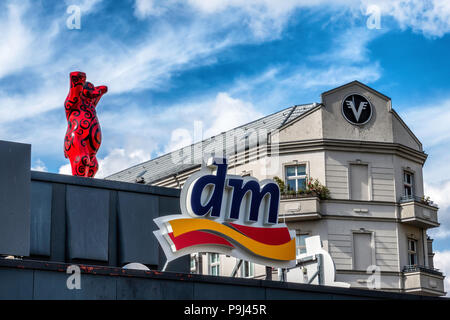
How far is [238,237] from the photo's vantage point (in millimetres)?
23078

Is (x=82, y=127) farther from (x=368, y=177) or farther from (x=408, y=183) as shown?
(x=408, y=183)

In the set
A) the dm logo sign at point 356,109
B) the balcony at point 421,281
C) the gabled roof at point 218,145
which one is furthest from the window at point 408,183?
the gabled roof at point 218,145

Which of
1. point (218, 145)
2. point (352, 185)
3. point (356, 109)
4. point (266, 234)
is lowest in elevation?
point (266, 234)

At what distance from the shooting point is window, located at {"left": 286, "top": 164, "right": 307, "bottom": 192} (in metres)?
45.2

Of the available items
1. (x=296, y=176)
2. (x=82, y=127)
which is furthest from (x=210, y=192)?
(x=296, y=176)

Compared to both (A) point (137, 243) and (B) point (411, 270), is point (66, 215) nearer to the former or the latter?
(A) point (137, 243)

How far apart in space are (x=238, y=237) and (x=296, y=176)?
73.8ft

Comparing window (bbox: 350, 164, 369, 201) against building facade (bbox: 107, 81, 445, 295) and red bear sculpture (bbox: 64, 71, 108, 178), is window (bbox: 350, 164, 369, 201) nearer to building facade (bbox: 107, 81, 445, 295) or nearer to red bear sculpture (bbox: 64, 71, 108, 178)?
building facade (bbox: 107, 81, 445, 295)

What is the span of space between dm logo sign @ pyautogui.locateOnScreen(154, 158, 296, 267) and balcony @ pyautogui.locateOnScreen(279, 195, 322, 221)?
19.4 meters

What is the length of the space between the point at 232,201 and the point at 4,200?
23.4ft

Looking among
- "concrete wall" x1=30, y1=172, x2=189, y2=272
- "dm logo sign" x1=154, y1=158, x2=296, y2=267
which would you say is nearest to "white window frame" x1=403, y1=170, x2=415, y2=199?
"dm logo sign" x1=154, y1=158, x2=296, y2=267

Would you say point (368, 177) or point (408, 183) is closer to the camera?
point (368, 177)

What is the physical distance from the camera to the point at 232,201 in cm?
2336
